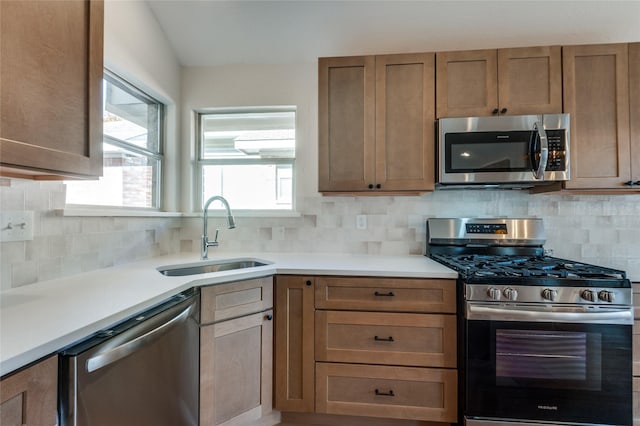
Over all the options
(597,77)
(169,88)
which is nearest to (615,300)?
(597,77)

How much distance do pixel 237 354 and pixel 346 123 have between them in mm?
1490

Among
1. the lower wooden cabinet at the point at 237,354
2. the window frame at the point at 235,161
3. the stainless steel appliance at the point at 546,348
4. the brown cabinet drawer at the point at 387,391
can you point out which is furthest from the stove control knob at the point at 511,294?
the window frame at the point at 235,161

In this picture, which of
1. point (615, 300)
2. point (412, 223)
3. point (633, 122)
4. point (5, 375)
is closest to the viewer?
point (5, 375)

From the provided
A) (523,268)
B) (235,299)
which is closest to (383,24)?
(523,268)

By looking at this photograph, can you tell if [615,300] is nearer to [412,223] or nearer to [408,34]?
[412,223]

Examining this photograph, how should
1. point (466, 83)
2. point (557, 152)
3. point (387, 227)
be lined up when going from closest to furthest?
point (557, 152) < point (466, 83) < point (387, 227)

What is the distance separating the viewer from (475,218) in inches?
83.4

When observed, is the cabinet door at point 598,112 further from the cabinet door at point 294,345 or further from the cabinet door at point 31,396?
the cabinet door at point 31,396

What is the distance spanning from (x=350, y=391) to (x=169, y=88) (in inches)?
92.6

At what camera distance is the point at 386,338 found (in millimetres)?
1597

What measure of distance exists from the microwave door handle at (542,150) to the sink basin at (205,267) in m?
1.74

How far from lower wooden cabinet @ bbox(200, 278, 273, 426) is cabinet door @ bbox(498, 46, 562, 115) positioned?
182 centimetres

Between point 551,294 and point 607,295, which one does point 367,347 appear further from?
point 607,295

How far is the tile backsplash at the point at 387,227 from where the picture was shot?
6.59 feet
